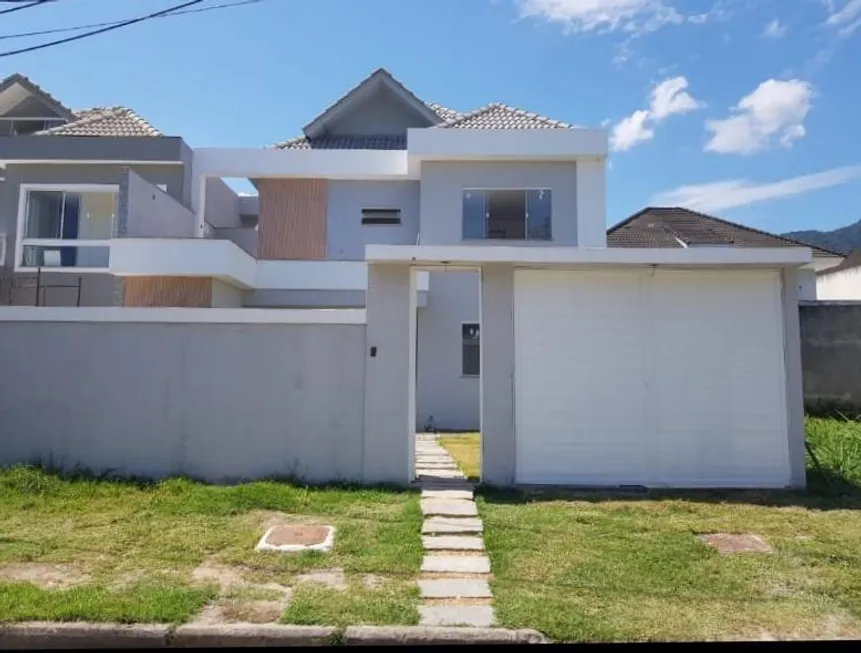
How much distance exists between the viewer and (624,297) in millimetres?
Result: 8688

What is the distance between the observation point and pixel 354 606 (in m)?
4.45

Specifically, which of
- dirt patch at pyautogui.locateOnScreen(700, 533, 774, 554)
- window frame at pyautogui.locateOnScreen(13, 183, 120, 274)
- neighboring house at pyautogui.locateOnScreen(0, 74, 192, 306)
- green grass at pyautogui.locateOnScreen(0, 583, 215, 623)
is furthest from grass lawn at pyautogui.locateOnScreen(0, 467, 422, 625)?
window frame at pyautogui.locateOnScreen(13, 183, 120, 274)

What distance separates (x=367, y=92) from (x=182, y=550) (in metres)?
15.7

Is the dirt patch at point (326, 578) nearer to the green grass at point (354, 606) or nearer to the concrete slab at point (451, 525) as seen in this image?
the green grass at point (354, 606)

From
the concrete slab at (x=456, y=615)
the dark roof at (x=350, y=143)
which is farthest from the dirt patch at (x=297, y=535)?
the dark roof at (x=350, y=143)

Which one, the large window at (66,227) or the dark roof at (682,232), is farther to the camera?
the dark roof at (682,232)

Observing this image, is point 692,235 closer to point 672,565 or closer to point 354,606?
point 672,565

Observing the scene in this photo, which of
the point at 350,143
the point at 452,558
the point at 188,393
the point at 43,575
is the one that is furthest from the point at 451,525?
the point at 350,143

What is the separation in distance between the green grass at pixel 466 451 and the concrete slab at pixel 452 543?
2475 millimetres

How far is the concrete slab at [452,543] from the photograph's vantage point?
5.82 m

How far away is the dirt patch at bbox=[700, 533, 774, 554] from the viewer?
5.80 metres

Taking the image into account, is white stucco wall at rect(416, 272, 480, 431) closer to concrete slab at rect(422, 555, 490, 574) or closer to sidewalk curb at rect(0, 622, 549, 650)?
concrete slab at rect(422, 555, 490, 574)

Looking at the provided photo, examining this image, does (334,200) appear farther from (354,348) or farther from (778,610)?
(778,610)

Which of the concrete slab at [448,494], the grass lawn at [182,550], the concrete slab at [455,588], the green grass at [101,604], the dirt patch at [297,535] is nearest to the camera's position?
the green grass at [101,604]
